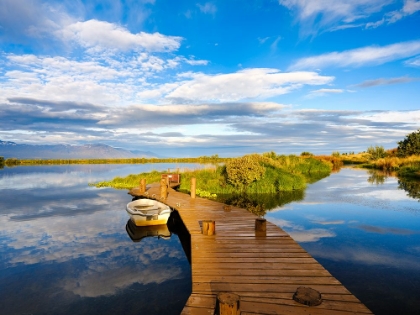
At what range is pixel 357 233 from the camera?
555 inches

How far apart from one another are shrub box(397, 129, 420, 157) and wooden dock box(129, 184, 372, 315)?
61.4m

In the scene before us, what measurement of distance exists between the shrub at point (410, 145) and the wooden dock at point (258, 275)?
6144cm

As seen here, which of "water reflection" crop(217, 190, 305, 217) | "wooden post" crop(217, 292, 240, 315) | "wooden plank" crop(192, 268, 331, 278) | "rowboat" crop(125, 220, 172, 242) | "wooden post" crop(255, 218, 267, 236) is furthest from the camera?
"water reflection" crop(217, 190, 305, 217)

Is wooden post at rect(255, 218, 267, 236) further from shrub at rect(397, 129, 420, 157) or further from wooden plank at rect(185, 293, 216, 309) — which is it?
shrub at rect(397, 129, 420, 157)

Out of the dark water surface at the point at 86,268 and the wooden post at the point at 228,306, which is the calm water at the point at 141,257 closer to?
the dark water surface at the point at 86,268

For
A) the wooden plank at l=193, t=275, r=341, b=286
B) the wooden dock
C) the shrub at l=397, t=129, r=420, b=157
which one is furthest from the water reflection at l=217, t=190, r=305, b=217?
the shrub at l=397, t=129, r=420, b=157

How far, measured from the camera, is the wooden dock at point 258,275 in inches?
219

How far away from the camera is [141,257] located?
11.8 metres

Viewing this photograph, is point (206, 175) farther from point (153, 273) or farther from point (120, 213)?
point (153, 273)

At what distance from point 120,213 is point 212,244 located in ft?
38.7

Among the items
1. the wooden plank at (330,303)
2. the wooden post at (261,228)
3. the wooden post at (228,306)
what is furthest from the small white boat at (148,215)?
the wooden post at (228,306)

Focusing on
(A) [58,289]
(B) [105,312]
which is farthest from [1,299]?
(B) [105,312]

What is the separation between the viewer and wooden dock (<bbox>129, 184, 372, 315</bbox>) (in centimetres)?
555

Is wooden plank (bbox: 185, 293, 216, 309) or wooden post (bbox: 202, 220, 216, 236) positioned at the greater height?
wooden post (bbox: 202, 220, 216, 236)
